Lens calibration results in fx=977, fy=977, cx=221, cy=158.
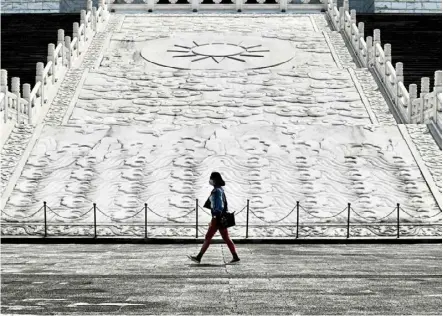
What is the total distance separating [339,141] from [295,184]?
6.50 feet

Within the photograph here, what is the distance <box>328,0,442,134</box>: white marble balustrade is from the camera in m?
18.0

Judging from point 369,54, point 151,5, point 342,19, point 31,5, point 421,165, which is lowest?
point 421,165

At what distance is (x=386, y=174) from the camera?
1539 cm

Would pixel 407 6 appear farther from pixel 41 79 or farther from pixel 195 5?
pixel 41 79

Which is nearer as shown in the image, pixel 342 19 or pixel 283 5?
pixel 342 19

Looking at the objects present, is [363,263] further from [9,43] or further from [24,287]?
[9,43]

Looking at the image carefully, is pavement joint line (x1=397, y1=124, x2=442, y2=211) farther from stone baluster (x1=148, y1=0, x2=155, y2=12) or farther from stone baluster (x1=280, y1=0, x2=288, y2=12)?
stone baluster (x1=148, y1=0, x2=155, y2=12)

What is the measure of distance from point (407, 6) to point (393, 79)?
53.6ft

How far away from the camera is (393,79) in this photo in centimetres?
2008

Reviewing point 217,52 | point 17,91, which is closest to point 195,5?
point 217,52

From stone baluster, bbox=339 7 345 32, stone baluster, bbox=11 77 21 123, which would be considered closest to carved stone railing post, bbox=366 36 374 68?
stone baluster, bbox=339 7 345 32

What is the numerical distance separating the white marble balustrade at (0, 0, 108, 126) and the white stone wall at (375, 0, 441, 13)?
1257cm

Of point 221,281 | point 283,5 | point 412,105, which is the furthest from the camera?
point 283,5

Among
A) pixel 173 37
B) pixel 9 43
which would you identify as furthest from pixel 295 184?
pixel 9 43
